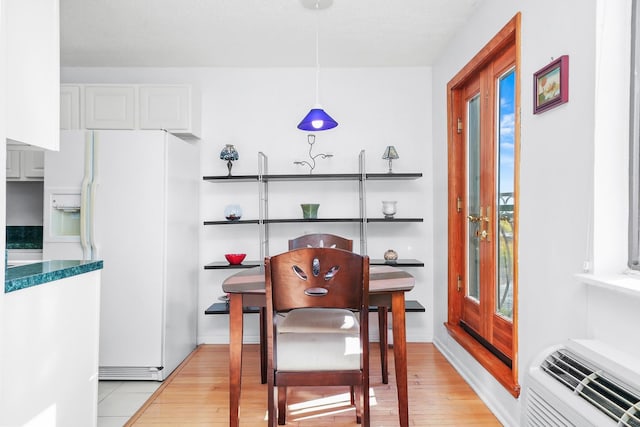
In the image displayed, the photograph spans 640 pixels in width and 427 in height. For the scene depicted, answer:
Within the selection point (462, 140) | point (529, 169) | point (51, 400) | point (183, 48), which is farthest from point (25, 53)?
point (462, 140)

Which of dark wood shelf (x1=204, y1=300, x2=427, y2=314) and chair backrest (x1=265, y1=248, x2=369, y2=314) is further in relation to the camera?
dark wood shelf (x1=204, y1=300, x2=427, y2=314)

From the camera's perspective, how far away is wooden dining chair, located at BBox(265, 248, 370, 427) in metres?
1.84

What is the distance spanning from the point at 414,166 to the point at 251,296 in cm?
236

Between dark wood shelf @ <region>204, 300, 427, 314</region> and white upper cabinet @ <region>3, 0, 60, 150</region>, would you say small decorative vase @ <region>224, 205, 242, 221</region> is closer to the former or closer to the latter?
dark wood shelf @ <region>204, 300, 427, 314</region>

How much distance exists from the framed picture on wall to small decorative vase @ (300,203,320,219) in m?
2.05

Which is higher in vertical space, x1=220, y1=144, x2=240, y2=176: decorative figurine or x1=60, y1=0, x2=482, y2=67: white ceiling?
x1=60, y1=0, x2=482, y2=67: white ceiling

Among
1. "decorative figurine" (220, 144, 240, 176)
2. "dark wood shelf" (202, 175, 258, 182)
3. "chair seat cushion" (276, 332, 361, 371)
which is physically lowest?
"chair seat cushion" (276, 332, 361, 371)

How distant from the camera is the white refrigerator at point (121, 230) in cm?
308

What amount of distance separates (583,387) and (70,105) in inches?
158

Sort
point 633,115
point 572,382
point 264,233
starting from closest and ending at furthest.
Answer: point 572,382 → point 633,115 → point 264,233

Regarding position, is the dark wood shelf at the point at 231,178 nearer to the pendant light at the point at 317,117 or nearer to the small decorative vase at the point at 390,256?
the pendant light at the point at 317,117

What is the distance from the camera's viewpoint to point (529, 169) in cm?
210

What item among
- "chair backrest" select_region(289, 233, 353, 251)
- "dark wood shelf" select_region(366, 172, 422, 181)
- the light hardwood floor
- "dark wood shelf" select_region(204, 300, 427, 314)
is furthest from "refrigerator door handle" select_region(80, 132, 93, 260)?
"dark wood shelf" select_region(366, 172, 422, 181)

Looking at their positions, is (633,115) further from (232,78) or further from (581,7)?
(232,78)
